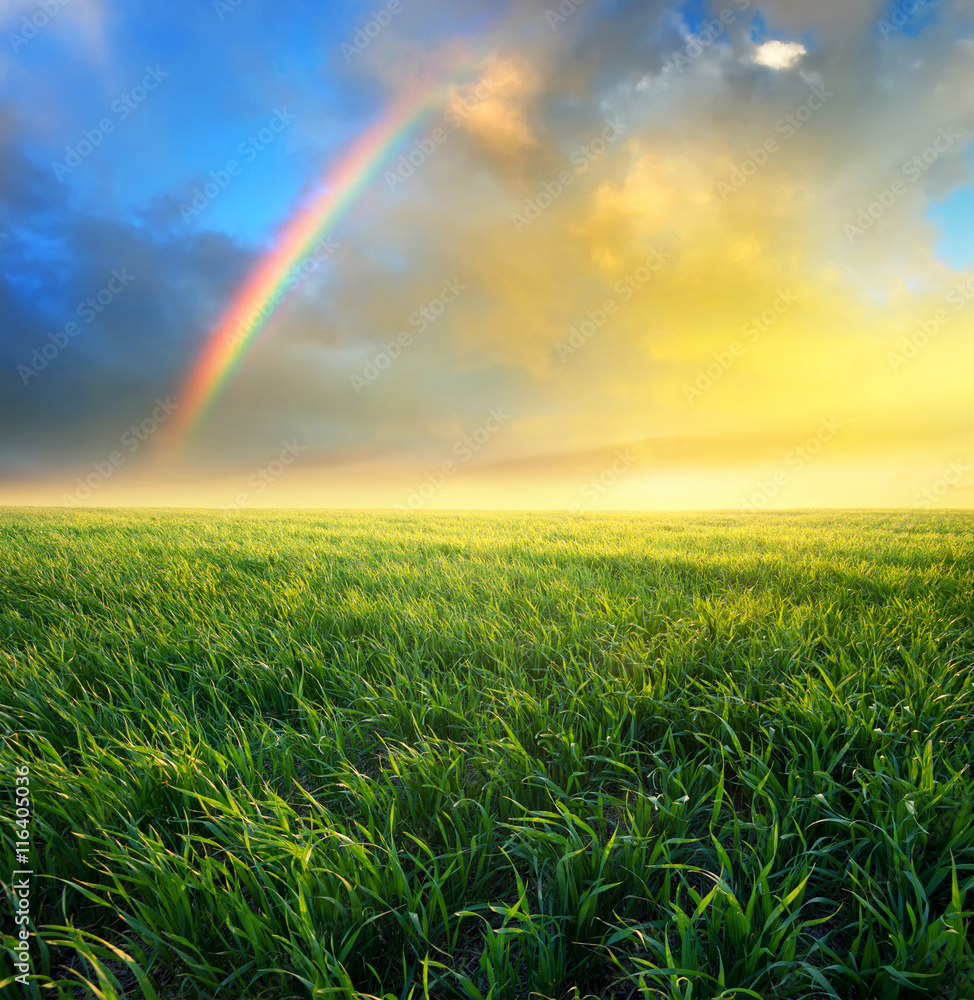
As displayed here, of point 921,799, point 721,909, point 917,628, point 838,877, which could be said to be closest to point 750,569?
point 917,628

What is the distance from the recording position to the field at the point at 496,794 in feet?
3.90

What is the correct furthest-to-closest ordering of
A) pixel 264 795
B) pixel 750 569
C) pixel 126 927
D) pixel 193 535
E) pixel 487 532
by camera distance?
pixel 487 532
pixel 193 535
pixel 750 569
pixel 264 795
pixel 126 927

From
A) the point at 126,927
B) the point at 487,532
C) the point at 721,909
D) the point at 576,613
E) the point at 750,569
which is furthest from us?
the point at 487,532

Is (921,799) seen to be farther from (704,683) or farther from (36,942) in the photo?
(36,942)

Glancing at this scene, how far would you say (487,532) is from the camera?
9.44 meters

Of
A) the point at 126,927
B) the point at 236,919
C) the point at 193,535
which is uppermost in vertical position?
the point at 193,535

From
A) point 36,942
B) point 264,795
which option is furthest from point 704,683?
point 36,942

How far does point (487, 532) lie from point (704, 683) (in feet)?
23.3

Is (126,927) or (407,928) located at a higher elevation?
(407,928)

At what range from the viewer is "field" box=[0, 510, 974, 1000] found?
119 centimetres

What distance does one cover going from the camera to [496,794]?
1.83 m

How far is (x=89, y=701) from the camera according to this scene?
2385 mm

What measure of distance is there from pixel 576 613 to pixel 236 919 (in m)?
2.56

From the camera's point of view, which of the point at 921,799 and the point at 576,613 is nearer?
the point at 921,799
